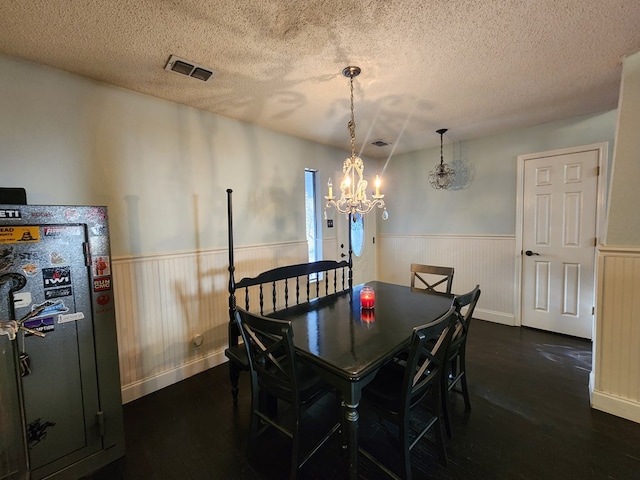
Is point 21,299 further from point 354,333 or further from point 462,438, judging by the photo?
point 462,438

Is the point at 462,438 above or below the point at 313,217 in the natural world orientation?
below

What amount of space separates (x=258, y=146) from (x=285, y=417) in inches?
97.9

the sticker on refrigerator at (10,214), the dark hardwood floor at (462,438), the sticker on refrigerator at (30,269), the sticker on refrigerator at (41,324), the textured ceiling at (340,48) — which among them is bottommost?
the dark hardwood floor at (462,438)

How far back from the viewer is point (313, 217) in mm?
3645

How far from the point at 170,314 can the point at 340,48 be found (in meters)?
2.37

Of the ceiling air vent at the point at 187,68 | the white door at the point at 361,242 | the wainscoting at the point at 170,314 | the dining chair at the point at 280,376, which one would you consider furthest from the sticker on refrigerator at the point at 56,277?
the white door at the point at 361,242

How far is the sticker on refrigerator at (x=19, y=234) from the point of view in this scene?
1.25 meters

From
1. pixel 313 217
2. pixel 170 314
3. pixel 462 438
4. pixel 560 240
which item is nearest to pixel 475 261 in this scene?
pixel 560 240

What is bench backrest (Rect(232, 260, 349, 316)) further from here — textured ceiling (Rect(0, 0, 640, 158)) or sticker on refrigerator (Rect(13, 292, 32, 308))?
textured ceiling (Rect(0, 0, 640, 158))

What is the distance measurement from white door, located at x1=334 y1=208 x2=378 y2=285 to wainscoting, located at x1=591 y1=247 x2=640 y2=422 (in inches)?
103

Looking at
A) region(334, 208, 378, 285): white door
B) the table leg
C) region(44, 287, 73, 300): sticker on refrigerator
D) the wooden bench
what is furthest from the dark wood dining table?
region(334, 208, 378, 285): white door

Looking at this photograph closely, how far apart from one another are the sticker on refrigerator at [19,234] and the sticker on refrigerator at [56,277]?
0.16m

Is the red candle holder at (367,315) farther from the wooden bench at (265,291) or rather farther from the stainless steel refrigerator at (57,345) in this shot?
the stainless steel refrigerator at (57,345)

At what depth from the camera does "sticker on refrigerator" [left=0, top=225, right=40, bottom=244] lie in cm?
125
